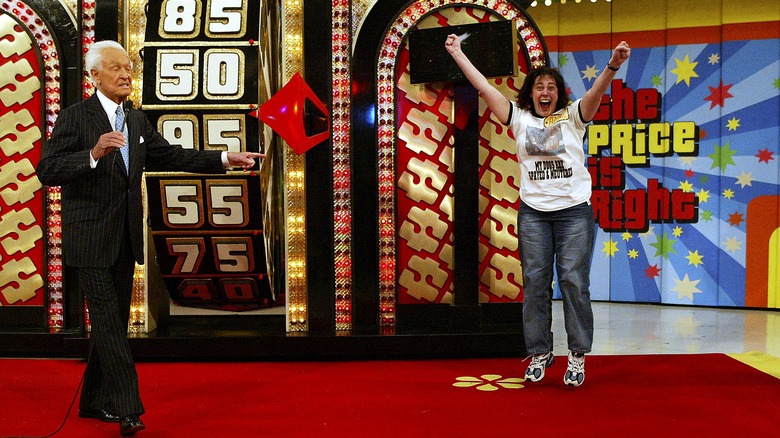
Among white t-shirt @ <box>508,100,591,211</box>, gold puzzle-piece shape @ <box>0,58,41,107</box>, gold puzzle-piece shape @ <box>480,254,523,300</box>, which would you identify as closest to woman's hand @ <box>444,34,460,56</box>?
white t-shirt @ <box>508,100,591,211</box>

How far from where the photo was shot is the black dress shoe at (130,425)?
2512 millimetres

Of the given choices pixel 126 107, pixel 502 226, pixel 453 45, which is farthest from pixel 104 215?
pixel 502 226

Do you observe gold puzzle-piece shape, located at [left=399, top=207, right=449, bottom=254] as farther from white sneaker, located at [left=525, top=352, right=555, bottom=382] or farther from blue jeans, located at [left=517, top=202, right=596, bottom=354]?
white sneaker, located at [left=525, top=352, right=555, bottom=382]

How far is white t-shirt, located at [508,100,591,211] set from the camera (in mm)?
3217

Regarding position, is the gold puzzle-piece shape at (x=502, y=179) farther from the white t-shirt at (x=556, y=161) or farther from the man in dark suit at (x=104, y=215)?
the man in dark suit at (x=104, y=215)

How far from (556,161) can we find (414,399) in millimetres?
1325

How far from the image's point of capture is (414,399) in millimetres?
3047

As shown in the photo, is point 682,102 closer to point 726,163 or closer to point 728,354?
point 726,163

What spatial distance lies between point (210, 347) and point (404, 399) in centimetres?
146

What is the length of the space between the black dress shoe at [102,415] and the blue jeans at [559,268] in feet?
6.40

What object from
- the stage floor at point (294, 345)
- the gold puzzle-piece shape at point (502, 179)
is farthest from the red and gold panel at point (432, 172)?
the stage floor at point (294, 345)

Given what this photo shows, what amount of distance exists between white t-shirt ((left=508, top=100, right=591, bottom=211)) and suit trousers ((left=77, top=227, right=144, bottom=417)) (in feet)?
6.23

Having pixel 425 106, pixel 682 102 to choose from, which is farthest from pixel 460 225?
pixel 682 102

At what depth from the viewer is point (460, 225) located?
13.9ft
